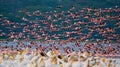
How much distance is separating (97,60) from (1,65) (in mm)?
2832

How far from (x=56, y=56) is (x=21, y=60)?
104 centimetres

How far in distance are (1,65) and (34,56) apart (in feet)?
3.57

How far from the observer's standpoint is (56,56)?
11.7 metres


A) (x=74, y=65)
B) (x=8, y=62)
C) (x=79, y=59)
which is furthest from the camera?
(x=8, y=62)

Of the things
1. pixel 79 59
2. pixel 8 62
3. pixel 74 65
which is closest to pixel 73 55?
pixel 79 59

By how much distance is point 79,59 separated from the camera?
1163 centimetres

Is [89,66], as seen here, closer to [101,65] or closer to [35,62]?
[101,65]

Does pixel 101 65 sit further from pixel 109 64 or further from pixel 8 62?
pixel 8 62

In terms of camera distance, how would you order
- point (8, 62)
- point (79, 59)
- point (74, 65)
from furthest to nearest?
point (8, 62) → point (79, 59) → point (74, 65)

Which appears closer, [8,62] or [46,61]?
[46,61]

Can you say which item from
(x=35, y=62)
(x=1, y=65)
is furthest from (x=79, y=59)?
(x=1, y=65)

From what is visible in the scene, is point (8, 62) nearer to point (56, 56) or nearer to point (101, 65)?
point (56, 56)

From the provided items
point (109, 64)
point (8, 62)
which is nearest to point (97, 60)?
point (109, 64)

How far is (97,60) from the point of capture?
38.9 feet
